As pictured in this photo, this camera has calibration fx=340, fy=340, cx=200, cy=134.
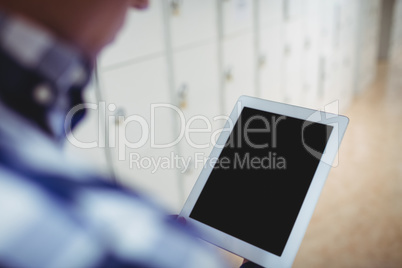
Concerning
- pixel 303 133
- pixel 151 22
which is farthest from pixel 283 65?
pixel 303 133

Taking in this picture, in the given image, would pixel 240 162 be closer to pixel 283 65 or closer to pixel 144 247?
pixel 144 247

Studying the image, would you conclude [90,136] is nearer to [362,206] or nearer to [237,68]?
[237,68]

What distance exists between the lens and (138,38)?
4.23 ft

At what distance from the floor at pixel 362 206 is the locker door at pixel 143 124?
667 mm

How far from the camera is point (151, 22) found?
1.33 m

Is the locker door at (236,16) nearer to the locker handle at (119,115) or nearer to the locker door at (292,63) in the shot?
the locker door at (292,63)

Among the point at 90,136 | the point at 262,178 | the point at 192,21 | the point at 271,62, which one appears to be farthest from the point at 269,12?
the point at 262,178

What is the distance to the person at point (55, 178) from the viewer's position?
22cm

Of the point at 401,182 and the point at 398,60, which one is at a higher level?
the point at 398,60

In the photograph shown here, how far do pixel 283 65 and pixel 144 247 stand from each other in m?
2.35

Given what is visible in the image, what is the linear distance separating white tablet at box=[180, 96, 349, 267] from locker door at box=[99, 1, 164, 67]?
622mm

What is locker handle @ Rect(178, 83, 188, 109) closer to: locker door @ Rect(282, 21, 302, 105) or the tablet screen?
the tablet screen

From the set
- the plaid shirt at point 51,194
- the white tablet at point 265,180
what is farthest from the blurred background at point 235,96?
the plaid shirt at point 51,194

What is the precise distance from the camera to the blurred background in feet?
4.16
